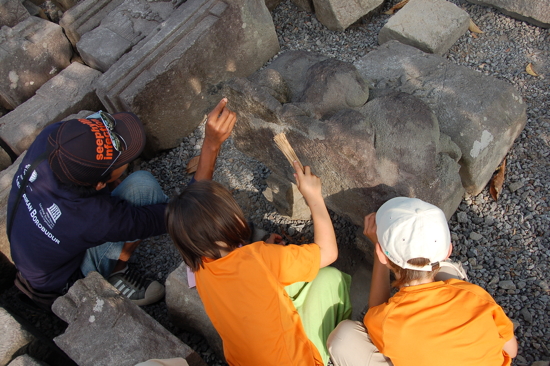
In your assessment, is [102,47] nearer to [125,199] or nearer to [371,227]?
[125,199]

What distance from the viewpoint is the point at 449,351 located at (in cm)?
140

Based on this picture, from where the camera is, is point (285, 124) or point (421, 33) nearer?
point (285, 124)

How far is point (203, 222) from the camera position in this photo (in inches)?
59.9

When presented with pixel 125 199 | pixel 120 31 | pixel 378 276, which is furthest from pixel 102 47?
pixel 378 276

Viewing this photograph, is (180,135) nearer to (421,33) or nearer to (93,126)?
(93,126)

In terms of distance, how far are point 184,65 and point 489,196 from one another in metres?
2.15

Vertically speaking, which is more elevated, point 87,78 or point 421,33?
point 87,78

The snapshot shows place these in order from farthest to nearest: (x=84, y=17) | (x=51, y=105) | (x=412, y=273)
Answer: (x=84, y=17) < (x=51, y=105) < (x=412, y=273)

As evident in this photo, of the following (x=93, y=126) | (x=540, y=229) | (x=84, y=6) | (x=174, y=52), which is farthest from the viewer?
(x=84, y=6)

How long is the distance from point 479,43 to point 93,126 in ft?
9.37

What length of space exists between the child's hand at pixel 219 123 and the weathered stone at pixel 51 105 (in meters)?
1.60

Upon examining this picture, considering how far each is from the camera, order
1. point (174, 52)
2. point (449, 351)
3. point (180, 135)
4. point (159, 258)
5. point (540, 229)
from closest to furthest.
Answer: point (449, 351) → point (540, 229) → point (159, 258) → point (174, 52) → point (180, 135)

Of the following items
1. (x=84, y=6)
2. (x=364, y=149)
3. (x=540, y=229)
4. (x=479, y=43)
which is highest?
(x=84, y=6)

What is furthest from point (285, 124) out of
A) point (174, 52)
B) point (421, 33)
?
point (421, 33)
